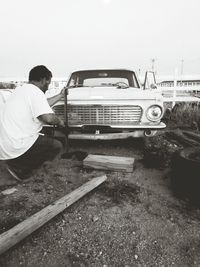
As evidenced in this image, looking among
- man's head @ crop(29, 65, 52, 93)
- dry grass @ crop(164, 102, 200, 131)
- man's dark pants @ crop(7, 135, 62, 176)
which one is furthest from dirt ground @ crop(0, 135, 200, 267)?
dry grass @ crop(164, 102, 200, 131)

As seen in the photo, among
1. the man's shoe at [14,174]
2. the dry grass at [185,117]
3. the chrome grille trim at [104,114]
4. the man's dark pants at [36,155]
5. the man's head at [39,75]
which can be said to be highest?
the man's head at [39,75]

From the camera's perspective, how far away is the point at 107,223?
2.46 m

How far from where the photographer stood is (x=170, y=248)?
2.12 meters

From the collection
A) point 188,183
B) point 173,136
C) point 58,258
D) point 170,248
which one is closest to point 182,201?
point 188,183

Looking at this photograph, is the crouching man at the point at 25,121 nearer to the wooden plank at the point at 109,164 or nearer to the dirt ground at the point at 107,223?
the dirt ground at the point at 107,223

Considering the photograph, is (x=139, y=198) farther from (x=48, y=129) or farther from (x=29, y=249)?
(x=48, y=129)

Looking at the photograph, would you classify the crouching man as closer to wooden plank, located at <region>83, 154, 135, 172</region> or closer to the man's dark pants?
the man's dark pants

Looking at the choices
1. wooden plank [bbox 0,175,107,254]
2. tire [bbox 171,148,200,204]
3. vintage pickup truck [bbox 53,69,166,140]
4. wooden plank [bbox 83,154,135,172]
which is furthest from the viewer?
vintage pickup truck [bbox 53,69,166,140]

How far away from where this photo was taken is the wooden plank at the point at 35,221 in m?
1.94

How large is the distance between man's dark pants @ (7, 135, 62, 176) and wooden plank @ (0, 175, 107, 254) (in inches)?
30.2

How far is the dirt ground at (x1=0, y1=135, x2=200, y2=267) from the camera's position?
2006 millimetres

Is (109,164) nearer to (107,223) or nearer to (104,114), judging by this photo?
(104,114)

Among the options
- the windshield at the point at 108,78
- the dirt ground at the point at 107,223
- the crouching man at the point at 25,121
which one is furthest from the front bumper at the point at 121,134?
the windshield at the point at 108,78

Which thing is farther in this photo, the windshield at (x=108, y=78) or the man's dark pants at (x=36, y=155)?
the windshield at (x=108, y=78)
